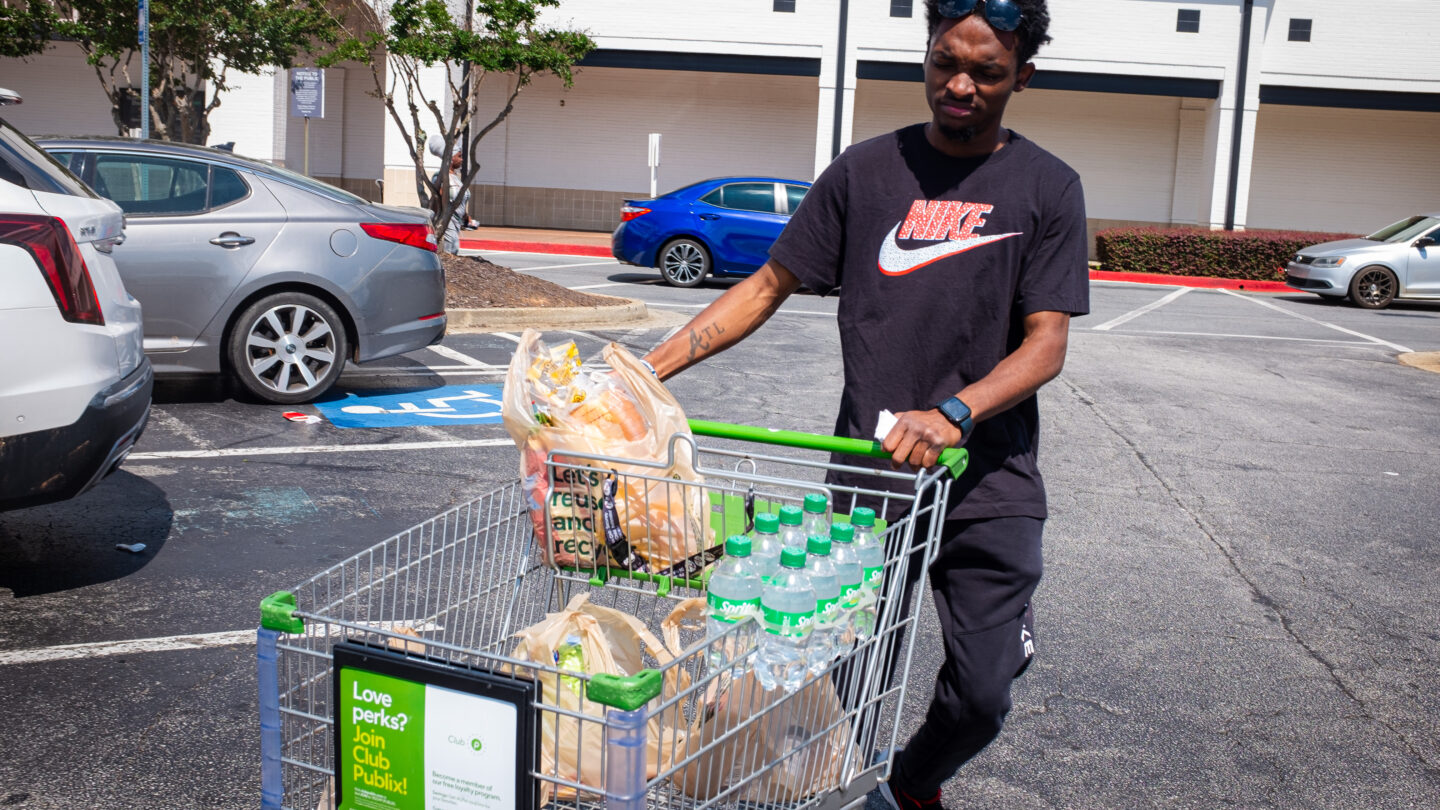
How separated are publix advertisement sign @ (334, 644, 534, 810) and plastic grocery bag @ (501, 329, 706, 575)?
0.58 metres

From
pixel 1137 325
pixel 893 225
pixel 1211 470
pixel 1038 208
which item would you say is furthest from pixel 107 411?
pixel 1137 325

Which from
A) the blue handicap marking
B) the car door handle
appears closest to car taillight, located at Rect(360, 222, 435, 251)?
the car door handle

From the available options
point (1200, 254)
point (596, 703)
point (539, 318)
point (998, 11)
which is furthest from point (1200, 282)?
point (596, 703)

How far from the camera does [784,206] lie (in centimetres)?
1803

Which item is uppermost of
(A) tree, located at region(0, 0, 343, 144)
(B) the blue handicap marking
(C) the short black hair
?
(A) tree, located at region(0, 0, 343, 144)

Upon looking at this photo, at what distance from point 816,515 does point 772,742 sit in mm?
431

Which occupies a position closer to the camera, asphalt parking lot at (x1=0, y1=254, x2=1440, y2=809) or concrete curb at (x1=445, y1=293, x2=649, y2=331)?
asphalt parking lot at (x1=0, y1=254, x2=1440, y2=809)

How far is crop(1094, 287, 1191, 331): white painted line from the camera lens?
15.5 metres

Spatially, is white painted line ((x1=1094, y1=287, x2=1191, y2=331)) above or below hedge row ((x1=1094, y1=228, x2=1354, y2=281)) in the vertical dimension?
below

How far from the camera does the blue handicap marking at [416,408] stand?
315 inches

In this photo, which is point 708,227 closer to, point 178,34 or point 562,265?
point 562,265

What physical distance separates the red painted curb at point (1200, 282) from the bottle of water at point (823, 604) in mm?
22318

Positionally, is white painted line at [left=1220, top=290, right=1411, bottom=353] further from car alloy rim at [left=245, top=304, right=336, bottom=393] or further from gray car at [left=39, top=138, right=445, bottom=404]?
car alloy rim at [left=245, top=304, right=336, bottom=393]

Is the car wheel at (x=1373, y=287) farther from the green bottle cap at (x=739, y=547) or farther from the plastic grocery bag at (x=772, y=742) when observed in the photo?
the green bottle cap at (x=739, y=547)
